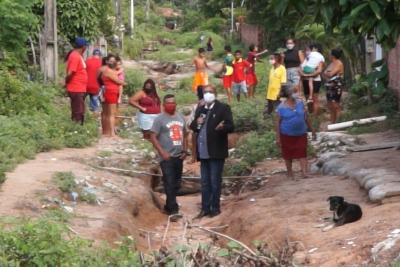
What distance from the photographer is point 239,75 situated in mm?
22000

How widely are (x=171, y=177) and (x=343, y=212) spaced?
3.54 m

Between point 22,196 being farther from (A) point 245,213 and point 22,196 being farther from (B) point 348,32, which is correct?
(B) point 348,32

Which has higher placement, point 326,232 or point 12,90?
point 12,90

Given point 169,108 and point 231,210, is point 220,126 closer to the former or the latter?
point 169,108

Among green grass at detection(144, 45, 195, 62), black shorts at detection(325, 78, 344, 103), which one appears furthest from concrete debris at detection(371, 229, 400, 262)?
green grass at detection(144, 45, 195, 62)

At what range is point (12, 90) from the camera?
16734mm

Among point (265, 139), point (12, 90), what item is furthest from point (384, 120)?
point (12, 90)

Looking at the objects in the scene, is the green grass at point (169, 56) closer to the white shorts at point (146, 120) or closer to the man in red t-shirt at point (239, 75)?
the man in red t-shirt at point (239, 75)

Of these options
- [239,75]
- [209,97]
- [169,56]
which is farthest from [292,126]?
[169,56]

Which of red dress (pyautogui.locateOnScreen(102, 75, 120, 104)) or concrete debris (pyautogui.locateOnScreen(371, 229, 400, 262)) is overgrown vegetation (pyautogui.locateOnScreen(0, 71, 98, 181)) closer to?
red dress (pyautogui.locateOnScreen(102, 75, 120, 104))

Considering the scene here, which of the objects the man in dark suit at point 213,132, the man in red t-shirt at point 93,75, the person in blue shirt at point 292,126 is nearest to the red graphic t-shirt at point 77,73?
the man in red t-shirt at point 93,75

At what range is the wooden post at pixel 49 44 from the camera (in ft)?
66.3

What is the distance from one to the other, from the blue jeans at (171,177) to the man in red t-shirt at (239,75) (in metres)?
9.34

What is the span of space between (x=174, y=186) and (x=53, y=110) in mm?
5442
